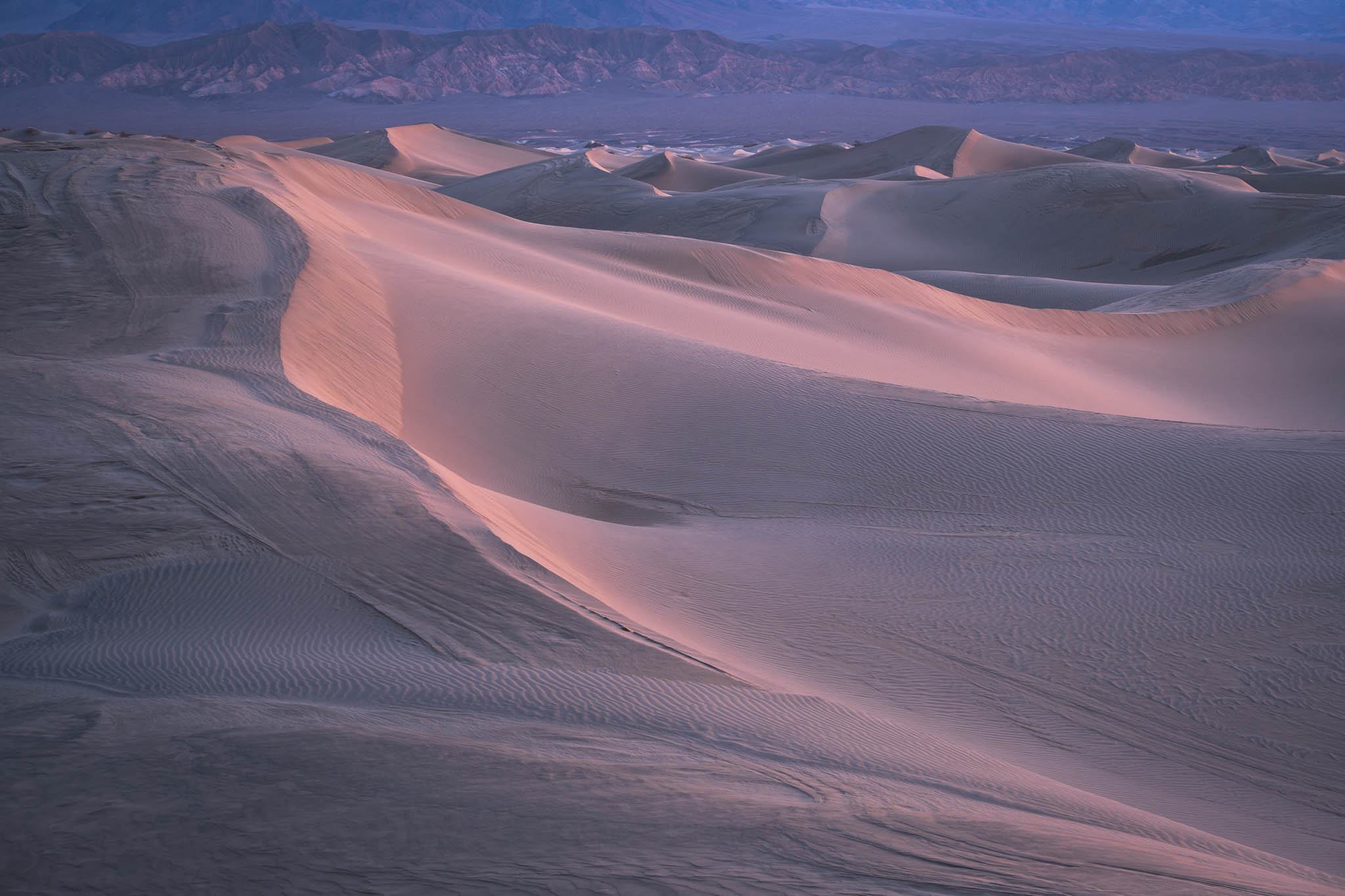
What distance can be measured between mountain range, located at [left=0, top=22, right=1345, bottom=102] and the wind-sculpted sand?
7712 centimetres

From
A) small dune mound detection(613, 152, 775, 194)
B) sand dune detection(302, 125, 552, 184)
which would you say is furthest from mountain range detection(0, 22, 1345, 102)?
small dune mound detection(613, 152, 775, 194)

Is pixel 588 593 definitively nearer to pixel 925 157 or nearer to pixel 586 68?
pixel 925 157

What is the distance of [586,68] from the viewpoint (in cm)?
8862

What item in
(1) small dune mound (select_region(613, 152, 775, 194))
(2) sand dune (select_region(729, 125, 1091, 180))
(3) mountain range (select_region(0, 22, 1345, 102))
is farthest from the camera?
(3) mountain range (select_region(0, 22, 1345, 102))

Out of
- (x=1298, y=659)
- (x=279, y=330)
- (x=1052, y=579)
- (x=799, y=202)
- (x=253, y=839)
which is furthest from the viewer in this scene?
(x=799, y=202)

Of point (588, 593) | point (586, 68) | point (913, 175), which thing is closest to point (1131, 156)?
point (913, 175)

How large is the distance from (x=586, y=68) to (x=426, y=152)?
6284cm

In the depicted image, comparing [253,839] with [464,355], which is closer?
[253,839]

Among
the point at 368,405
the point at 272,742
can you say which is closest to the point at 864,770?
the point at 272,742

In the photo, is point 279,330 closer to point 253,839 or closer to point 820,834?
point 253,839

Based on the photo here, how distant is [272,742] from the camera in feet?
6.38

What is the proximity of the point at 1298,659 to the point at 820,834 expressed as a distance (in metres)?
2.47

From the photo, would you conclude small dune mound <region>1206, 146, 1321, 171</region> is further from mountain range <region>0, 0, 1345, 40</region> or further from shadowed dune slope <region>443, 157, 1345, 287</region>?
mountain range <region>0, 0, 1345, 40</region>

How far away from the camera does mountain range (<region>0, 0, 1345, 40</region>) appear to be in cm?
11119
